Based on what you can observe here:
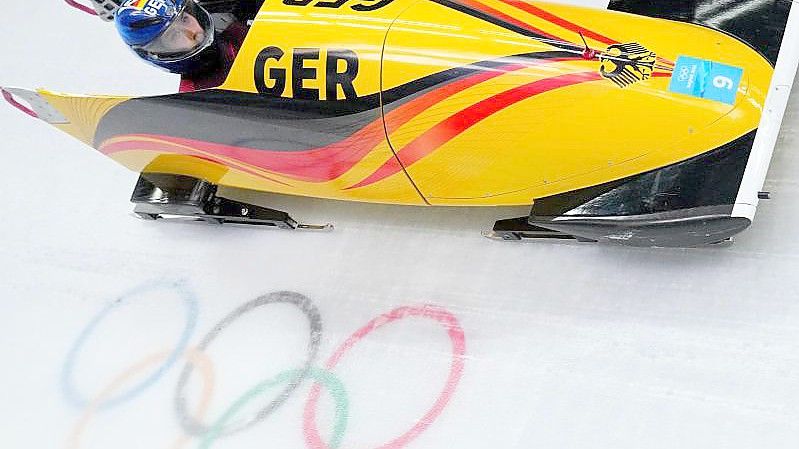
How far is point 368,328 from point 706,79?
51.6 inches

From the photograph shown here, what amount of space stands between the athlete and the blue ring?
0.81 meters

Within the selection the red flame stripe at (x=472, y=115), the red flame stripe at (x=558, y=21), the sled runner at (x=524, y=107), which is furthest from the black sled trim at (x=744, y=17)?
the red flame stripe at (x=472, y=115)

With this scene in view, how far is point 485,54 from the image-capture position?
2639mm

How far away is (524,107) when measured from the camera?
258 centimetres

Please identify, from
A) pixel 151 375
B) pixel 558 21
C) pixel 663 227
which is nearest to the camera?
pixel 663 227

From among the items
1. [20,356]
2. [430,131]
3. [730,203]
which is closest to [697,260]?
[730,203]

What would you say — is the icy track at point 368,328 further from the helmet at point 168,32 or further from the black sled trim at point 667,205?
the helmet at point 168,32

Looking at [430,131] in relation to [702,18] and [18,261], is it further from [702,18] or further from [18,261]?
[18,261]

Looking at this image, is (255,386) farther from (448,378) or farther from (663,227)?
(663,227)

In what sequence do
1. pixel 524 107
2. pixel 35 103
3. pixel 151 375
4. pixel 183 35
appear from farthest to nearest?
pixel 151 375 → pixel 35 103 → pixel 183 35 → pixel 524 107

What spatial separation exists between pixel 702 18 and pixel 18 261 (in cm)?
274

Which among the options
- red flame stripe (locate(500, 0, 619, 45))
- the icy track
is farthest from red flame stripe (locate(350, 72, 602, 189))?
the icy track

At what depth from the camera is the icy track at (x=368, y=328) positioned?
2.56 meters

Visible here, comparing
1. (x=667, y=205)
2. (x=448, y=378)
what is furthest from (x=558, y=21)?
(x=448, y=378)
